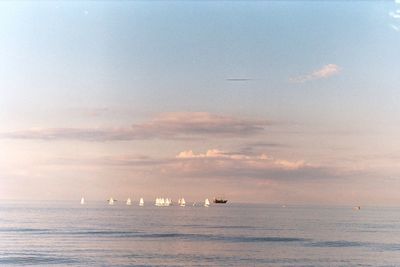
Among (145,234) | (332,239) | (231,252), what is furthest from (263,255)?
(145,234)

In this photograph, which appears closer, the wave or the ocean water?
Result: the wave

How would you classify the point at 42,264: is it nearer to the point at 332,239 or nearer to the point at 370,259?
the point at 370,259

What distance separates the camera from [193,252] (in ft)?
295

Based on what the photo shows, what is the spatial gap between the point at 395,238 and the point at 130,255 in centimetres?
5580

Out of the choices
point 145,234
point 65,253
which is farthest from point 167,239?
point 65,253

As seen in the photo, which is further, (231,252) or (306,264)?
(231,252)

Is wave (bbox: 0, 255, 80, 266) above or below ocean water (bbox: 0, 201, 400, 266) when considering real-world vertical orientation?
below

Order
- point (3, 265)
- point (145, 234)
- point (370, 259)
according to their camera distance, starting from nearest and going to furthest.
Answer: point (3, 265) < point (370, 259) < point (145, 234)

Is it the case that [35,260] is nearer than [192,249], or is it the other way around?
[35,260]

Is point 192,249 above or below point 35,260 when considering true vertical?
above

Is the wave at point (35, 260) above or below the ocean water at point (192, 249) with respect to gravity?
below

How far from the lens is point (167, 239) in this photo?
112188 millimetres

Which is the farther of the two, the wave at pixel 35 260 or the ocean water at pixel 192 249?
the ocean water at pixel 192 249

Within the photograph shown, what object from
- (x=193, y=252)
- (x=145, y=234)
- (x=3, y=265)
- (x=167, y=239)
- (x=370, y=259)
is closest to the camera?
(x=3, y=265)
